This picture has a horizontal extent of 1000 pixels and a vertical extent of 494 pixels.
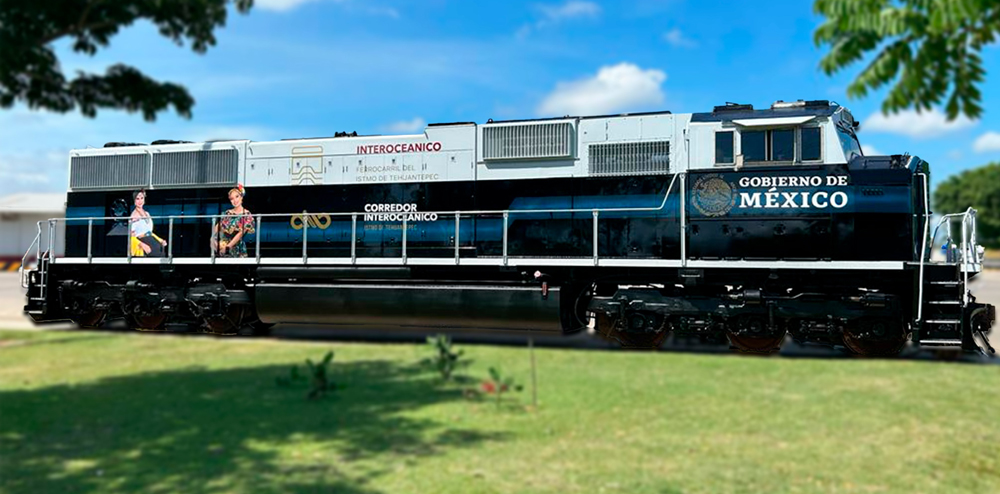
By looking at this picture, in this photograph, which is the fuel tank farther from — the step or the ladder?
the ladder

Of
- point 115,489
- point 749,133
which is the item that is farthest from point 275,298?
point 115,489

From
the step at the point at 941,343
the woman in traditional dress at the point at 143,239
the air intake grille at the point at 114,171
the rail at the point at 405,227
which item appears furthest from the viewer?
the air intake grille at the point at 114,171

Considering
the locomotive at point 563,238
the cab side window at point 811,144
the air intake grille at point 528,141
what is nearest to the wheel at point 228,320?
the locomotive at point 563,238

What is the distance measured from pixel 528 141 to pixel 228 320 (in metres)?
6.83

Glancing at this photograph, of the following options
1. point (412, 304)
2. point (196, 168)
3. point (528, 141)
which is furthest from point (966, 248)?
point (196, 168)

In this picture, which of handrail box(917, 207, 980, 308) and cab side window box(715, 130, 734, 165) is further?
cab side window box(715, 130, 734, 165)

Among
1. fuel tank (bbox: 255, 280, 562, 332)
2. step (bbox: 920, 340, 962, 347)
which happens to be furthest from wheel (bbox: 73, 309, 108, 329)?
step (bbox: 920, 340, 962, 347)

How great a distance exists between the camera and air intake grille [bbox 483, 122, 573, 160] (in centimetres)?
1298

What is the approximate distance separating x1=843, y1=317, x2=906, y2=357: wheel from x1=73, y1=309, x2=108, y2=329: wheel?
42.8 feet

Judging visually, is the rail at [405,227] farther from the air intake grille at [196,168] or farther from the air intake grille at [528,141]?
the air intake grille at [528,141]

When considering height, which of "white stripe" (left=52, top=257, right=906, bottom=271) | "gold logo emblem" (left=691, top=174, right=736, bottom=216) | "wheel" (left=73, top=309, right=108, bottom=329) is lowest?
"wheel" (left=73, top=309, right=108, bottom=329)

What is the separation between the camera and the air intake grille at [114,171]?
52.2 feet

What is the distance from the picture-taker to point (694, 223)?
11.3 meters

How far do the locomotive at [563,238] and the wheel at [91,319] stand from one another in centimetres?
7
